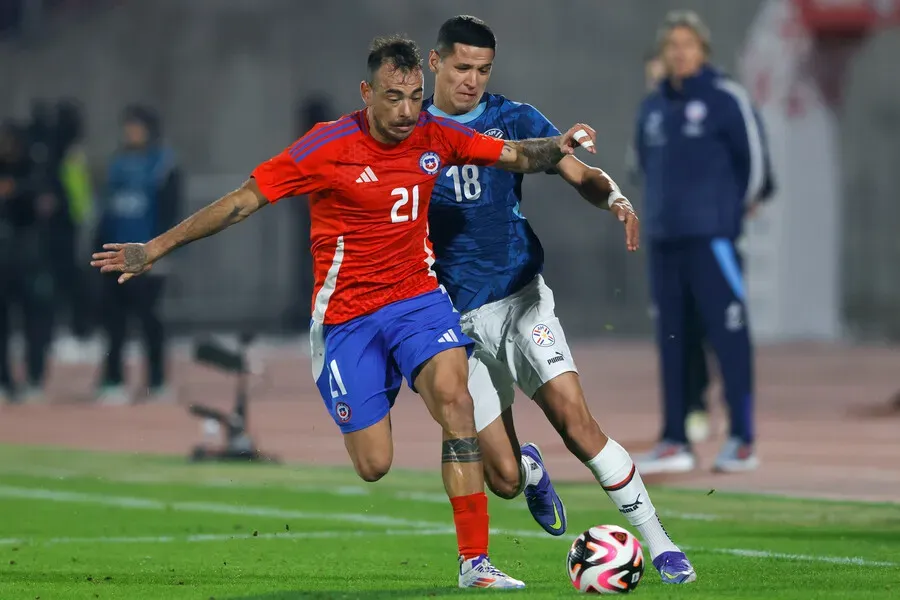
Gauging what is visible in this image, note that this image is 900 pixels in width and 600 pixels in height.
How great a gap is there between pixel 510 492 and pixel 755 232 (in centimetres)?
1746

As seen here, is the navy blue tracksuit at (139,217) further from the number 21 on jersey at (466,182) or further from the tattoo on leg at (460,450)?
the tattoo on leg at (460,450)

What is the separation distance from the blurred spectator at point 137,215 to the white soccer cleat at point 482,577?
10.9m

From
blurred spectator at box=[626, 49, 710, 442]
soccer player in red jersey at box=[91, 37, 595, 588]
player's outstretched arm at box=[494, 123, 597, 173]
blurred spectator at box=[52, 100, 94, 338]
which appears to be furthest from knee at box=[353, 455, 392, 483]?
blurred spectator at box=[52, 100, 94, 338]

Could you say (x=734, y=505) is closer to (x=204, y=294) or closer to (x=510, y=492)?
(x=510, y=492)

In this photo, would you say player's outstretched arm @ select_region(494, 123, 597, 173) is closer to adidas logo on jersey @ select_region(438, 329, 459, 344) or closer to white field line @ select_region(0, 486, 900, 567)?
adidas logo on jersey @ select_region(438, 329, 459, 344)

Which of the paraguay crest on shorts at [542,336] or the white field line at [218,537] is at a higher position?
the paraguay crest on shorts at [542,336]

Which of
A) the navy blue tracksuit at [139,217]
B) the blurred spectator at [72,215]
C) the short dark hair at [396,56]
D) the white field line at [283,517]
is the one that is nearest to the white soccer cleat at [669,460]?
the white field line at [283,517]

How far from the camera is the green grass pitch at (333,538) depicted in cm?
780

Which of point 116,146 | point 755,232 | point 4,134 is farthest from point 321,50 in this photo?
point 4,134

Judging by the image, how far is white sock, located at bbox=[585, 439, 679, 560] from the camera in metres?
7.82

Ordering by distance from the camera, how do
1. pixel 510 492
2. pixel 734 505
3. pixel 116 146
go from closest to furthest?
1. pixel 510 492
2. pixel 734 505
3. pixel 116 146

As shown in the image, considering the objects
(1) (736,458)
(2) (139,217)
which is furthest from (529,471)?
(2) (139,217)

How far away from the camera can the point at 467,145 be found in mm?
8000

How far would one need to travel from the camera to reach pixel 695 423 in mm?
14430
